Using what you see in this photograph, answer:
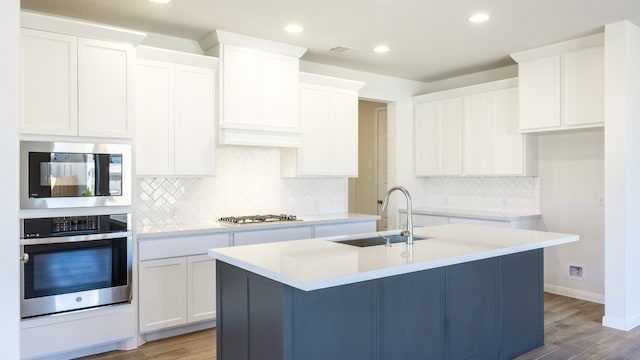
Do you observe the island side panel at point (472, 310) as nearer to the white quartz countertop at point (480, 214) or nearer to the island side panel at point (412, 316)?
the island side panel at point (412, 316)

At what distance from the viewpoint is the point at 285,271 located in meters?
2.07

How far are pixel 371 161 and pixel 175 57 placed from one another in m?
4.10

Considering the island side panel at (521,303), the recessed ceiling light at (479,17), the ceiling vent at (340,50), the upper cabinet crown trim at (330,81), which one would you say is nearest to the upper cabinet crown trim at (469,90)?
the upper cabinet crown trim at (330,81)

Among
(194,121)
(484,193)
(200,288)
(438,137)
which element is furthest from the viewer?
(438,137)

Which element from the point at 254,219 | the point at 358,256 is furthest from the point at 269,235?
the point at 358,256

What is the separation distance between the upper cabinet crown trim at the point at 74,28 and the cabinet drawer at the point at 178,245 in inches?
61.2

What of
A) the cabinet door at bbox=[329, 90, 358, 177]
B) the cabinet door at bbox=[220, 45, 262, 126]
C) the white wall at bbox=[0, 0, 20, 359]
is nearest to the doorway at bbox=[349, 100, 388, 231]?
the cabinet door at bbox=[329, 90, 358, 177]

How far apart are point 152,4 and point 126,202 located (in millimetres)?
1515

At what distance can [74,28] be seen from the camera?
3172 mm

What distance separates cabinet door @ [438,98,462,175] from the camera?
562 cm

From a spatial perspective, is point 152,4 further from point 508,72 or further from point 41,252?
point 508,72

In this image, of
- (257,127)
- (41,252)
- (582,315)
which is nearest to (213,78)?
(257,127)

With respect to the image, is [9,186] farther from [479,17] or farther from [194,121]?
[479,17]

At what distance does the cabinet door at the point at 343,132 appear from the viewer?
4949 millimetres
